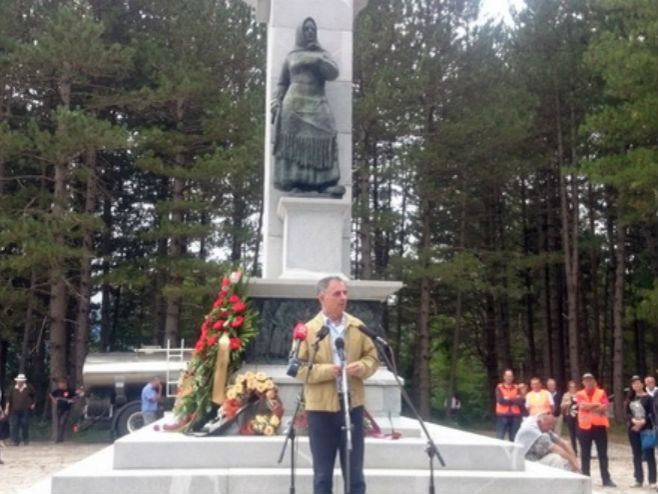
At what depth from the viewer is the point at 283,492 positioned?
7.28 m

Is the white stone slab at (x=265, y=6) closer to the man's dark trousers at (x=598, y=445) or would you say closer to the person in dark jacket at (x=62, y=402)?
the man's dark trousers at (x=598, y=445)

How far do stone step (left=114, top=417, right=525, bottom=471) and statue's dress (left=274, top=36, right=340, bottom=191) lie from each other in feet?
11.5

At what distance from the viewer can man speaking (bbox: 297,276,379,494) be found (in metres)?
5.70

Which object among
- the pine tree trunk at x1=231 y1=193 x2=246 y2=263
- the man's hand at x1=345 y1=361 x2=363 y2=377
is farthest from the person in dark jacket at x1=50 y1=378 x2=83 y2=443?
the man's hand at x1=345 y1=361 x2=363 y2=377

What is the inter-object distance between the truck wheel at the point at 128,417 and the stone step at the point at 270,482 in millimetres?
12343

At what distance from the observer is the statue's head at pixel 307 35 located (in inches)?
432

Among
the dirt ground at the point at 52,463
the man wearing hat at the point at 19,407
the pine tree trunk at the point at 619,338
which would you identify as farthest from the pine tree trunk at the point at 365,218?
the man wearing hat at the point at 19,407

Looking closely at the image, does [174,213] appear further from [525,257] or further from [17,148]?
[525,257]

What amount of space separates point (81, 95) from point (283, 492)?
63.0 ft

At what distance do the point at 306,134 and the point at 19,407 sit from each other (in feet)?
38.5

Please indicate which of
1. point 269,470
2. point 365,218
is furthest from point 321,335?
point 365,218

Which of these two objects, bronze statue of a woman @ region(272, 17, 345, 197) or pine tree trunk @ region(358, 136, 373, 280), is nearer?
bronze statue of a woman @ region(272, 17, 345, 197)

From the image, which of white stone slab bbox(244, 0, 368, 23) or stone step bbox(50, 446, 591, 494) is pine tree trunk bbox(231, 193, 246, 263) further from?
stone step bbox(50, 446, 591, 494)

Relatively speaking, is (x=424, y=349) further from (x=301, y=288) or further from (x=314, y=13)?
(x=301, y=288)
